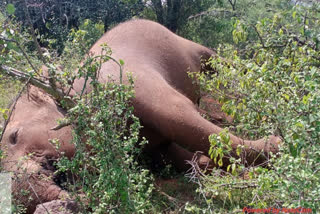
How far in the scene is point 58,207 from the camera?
2.87 m

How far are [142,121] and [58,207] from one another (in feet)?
3.81

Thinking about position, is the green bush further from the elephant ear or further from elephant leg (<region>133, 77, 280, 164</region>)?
the elephant ear

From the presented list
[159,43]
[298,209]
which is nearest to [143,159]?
[159,43]

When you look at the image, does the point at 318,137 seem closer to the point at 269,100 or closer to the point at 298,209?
the point at 298,209

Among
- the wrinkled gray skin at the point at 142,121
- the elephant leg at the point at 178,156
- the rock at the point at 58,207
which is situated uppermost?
the wrinkled gray skin at the point at 142,121

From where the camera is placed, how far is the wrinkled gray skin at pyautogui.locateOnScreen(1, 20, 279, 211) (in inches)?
132

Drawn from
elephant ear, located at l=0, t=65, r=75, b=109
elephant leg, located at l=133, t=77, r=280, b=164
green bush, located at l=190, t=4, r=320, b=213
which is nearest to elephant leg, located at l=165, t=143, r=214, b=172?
elephant leg, located at l=133, t=77, r=280, b=164

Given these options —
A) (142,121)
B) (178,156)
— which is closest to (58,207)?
(142,121)

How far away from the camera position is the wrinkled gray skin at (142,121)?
3350 mm

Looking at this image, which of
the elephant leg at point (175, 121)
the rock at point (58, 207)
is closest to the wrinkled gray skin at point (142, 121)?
the elephant leg at point (175, 121)

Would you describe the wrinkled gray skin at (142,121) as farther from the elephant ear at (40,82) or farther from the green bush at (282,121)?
the green bush at (282,121)

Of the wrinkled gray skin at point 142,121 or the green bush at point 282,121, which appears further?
the wrinkled gray skin at point 142,121

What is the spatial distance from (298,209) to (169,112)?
1.90m

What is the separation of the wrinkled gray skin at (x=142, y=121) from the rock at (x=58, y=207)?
293 mm
